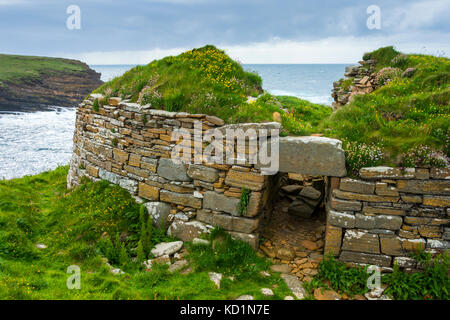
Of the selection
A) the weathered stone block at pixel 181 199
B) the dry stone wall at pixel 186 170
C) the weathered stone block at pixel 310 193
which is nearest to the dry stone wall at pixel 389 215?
the dry stone wall at pixel 186 170

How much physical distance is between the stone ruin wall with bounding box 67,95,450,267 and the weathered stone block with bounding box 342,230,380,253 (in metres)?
0.02

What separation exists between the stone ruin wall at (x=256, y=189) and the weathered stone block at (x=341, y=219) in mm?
18

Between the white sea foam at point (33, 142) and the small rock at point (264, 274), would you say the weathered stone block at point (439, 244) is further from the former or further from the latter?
the white sea foam at point (33, 142)

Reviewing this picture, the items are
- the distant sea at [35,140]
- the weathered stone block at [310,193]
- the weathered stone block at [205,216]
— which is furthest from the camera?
the distant sea at [35,140]

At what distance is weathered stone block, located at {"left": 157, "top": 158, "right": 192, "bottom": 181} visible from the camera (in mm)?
6863

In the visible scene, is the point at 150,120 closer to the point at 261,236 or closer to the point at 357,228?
the point at 261,236

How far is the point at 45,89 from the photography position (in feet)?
187

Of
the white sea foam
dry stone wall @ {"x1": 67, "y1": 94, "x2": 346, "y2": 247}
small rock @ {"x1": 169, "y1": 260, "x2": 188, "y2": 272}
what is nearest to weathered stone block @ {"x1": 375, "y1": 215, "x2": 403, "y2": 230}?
dry stone wall @ {"x1": 67, "y1": 94, "x2": 346, "y2": 247}

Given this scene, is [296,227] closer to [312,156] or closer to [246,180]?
[246,180]

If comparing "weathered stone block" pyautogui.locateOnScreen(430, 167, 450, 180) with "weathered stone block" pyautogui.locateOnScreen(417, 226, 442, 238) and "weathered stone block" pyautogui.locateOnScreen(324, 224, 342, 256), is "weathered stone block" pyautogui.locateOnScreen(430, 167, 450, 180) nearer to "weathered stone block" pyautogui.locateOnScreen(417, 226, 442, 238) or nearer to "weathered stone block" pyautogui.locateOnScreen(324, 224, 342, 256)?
"weathered stone block" pyautogui.locateOnScreen(417, 226, 442, 238)

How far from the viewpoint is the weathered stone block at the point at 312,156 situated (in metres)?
5.73

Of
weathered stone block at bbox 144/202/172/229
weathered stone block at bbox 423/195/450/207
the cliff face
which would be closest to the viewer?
weathered stone block at bbox 423/195/450/207

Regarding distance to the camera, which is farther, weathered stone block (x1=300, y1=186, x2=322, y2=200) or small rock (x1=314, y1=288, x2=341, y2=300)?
weathered stone block (x1=300, y1=186, x2=322, y2=200)

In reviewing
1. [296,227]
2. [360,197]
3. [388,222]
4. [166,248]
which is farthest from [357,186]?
[166,248]
